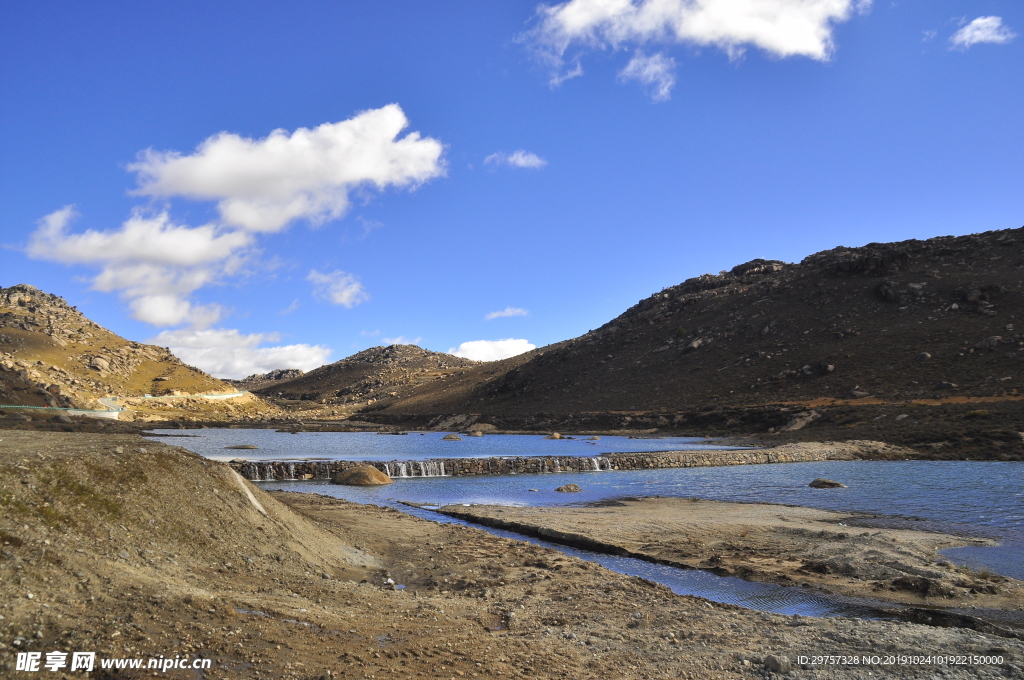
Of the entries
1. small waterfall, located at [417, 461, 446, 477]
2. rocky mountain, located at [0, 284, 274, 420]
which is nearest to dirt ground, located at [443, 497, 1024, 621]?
small waterfall, located at [417, 461, 446, 477]

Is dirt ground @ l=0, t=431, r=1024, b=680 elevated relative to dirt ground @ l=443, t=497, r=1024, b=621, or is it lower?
elevated

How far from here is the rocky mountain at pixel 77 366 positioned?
7750 cm

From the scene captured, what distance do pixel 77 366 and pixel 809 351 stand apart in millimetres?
110155

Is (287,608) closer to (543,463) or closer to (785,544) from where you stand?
(785,544)

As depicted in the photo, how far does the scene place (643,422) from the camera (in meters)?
79.1

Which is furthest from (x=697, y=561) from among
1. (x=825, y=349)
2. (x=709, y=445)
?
(x=825, y=349)

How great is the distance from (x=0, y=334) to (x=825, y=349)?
Answer: 407 ft

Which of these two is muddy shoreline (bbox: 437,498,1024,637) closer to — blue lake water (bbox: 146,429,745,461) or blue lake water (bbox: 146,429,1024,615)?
blue lake water (bbox: 146,429,1024,615)

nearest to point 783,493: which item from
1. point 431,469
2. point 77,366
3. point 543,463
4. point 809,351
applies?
point 543,463

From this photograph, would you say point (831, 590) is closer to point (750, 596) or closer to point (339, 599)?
point (750, 596)

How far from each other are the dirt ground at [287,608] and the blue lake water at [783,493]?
194 centimetres

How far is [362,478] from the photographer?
116 ft

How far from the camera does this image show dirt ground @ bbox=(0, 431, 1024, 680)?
6.75m

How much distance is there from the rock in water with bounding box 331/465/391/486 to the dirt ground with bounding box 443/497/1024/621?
12.7 m
